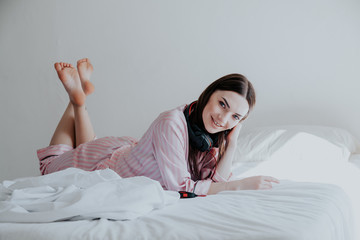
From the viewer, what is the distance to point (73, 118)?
2.21 meters

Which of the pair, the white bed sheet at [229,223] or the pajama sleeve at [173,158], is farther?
the pajama sleeve at [173,158]

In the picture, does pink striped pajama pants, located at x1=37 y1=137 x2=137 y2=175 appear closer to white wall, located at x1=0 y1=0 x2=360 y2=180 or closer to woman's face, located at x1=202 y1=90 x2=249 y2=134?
woman's face, located at x1=202 y1=90 x2=249 y2=134

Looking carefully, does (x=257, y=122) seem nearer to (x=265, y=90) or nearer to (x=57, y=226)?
(x=265, y=90)

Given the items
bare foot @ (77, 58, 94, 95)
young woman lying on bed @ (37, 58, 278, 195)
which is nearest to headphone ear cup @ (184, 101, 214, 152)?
young woman lying on bed @ (37, 58, 278, 195)

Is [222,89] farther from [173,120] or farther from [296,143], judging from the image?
[296,143]

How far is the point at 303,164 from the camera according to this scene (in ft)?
6.60

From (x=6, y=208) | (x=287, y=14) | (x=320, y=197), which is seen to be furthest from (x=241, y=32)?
(x=6, y=208)

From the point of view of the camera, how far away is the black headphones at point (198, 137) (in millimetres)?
1500

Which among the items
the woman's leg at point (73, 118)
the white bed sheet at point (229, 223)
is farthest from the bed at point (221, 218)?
the woman's leg at point (73, 118)

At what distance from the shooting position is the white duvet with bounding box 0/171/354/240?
0.87m

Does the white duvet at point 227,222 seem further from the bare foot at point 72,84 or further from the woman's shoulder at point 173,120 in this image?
the bare foot at point 72,84

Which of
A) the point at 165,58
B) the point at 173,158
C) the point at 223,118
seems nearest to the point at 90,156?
the point at 173,158

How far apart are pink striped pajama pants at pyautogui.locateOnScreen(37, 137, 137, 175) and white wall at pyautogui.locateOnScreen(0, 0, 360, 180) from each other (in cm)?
120

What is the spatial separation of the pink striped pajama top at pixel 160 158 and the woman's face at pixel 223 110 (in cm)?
11
